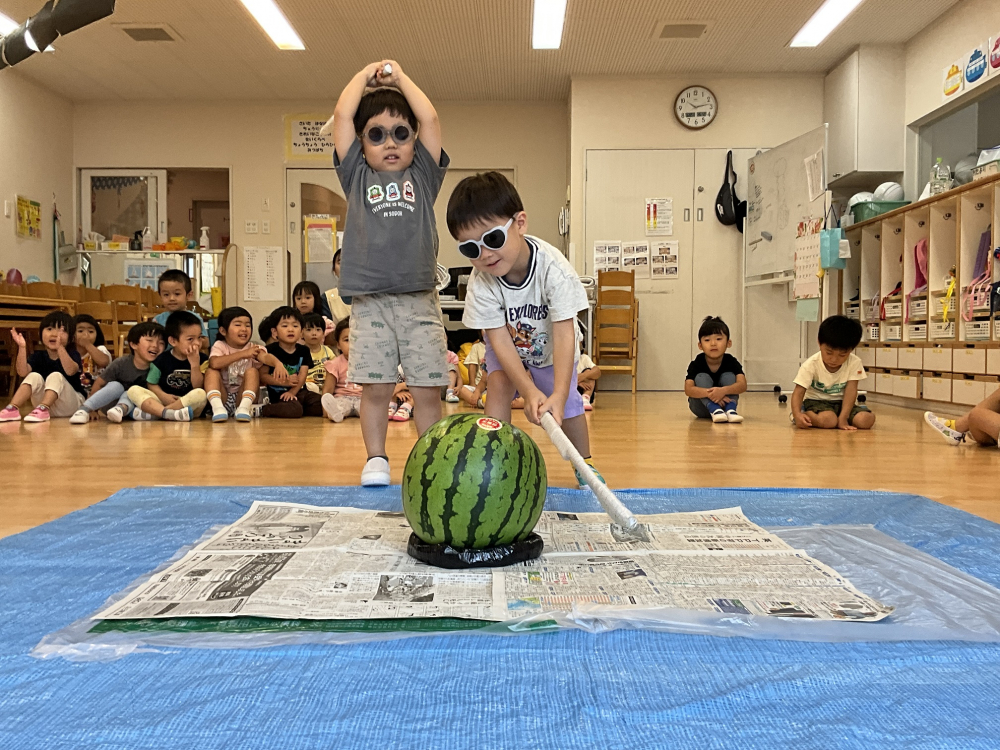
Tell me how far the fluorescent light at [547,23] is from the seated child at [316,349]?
2783mm

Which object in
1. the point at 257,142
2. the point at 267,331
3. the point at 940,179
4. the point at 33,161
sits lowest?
the point at 267,331

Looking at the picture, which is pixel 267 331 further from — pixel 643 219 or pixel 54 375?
pixel 643 219

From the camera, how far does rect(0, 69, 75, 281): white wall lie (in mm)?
6828

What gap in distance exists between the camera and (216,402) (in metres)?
4.21

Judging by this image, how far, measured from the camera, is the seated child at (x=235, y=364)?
4.37 m

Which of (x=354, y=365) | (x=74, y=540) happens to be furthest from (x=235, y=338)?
(x=74, y=540)

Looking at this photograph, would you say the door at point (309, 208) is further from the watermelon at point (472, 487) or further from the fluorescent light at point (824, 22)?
the watermelon at point (472, 487)

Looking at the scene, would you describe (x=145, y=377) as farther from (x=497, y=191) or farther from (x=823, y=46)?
(x=823, y=46)

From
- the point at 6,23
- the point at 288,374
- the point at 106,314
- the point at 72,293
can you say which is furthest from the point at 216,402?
the point at 6,23

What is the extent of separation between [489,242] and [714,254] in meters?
5.92

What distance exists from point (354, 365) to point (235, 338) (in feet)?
8.33

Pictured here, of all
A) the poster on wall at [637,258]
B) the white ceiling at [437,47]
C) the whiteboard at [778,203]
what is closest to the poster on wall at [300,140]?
the white ceiling at [437,47]

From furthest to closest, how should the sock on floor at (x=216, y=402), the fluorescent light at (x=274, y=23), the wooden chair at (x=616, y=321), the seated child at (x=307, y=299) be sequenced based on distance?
the wooden chair at (x=616, y=321) → the fluorescent light at (x=274, y=23) → the seated child at (x=307, y=299) → the sock on floor at (x=216, y=402)

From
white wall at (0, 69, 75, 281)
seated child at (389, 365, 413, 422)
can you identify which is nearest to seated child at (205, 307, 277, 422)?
seated child at (389, 365, 413, 422)
